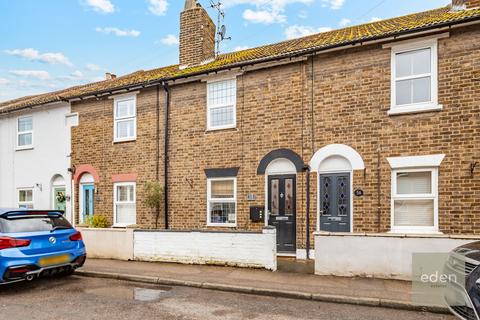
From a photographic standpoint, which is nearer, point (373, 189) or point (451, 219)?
point (451, 219)

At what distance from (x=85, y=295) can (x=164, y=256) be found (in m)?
2.82

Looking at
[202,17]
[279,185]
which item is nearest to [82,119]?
[202,17]

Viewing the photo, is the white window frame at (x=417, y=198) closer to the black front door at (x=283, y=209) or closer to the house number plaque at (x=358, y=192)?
the house number plaque at (x=358, y=192)

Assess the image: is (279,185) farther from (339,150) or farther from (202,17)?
(202,17)

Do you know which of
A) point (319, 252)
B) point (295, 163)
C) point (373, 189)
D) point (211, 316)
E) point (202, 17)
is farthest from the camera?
point (202, 17)

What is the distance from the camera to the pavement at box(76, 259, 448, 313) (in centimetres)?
603

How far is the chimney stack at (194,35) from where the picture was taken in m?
13.0

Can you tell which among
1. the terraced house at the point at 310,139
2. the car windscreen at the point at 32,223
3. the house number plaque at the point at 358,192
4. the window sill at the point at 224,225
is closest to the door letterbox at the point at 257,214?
the terraced house at the point at 310,139

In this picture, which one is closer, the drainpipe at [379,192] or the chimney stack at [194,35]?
the drainpipe at [379,192]

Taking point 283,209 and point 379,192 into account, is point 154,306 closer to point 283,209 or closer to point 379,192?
point 283,209

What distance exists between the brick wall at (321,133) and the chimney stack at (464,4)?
6.76ft

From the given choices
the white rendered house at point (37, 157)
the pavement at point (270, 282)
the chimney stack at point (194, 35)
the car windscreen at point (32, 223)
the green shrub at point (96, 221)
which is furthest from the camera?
the white rendered house at point (37, 157)

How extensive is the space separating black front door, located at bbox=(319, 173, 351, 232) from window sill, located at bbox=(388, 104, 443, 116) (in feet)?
6.02

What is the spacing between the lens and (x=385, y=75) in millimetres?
8727
